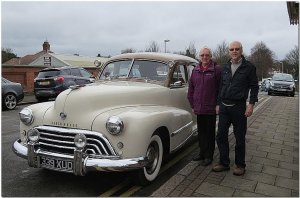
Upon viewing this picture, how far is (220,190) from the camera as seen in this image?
469cm

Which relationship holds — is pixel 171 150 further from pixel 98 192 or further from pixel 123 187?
pixel 98 192

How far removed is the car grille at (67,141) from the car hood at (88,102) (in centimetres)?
10

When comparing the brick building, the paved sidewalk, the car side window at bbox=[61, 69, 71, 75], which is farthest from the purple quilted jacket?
the brick building

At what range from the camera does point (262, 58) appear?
84625 millimetres

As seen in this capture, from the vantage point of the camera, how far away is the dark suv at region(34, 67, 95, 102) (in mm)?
15773

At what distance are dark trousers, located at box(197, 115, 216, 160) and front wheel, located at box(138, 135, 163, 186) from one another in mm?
1018

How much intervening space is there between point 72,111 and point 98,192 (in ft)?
3.64

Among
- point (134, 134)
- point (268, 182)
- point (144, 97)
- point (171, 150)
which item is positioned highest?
point (144, 97)

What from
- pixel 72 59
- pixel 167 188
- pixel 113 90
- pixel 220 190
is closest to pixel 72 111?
pixel 113 90

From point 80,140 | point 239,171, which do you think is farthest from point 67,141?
point 239,171

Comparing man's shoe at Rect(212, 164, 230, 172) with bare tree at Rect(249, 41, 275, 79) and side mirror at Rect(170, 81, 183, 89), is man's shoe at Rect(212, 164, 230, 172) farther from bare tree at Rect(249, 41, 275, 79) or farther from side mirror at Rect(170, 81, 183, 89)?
bare tree at Rect(249, 41, 275, 79)

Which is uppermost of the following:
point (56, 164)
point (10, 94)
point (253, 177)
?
point (10, 94)

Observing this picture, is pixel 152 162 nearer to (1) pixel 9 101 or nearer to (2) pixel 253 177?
(2) pixel 253 177

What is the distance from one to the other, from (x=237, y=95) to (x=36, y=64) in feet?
210
